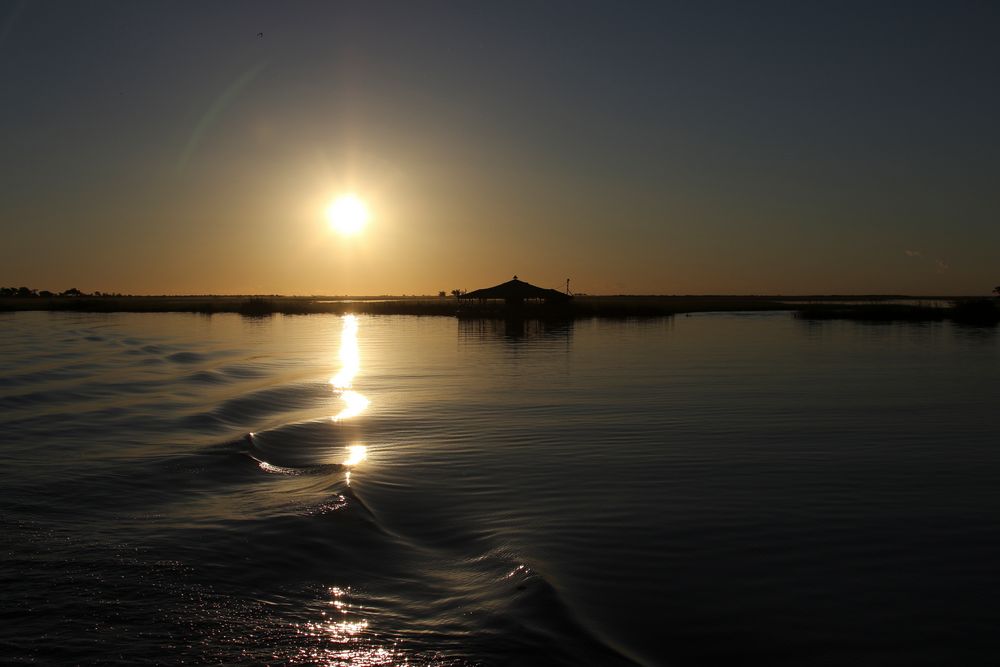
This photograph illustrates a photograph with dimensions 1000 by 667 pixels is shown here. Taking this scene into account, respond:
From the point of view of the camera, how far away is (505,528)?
8914 mm

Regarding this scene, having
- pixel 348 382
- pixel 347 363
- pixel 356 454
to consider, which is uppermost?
pixel 347 363

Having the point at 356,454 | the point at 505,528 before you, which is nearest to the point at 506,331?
the point at 356,454

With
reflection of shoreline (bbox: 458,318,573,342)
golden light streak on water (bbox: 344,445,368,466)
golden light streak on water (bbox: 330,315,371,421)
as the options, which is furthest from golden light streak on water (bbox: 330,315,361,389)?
golden light streak on water (bbox: 344,445,368,466)

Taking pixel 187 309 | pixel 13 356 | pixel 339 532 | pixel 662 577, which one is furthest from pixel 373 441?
pixel 187 309

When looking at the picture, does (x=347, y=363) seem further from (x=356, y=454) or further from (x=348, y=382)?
(x=356, y=454)

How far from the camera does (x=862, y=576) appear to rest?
7.25m

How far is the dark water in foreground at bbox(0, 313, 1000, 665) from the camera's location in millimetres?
6043

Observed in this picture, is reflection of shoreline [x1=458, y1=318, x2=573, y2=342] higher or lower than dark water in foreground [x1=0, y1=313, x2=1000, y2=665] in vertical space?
higher

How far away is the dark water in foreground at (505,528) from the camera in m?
6.04

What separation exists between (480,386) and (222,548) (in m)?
15.4

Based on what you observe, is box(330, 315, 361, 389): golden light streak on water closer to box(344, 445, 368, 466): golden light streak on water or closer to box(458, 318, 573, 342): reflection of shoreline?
box(458, 318, 573, 342): reflection of shoreline

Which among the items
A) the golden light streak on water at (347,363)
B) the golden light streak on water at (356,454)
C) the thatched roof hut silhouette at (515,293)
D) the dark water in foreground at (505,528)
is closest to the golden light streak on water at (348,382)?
the golden light streak on water at (347,363)

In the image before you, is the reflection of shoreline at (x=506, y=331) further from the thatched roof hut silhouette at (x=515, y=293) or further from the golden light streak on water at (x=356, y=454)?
the golden light streak on water at (x=356, y=454)

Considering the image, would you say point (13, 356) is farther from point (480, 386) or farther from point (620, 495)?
point (620, 495)
